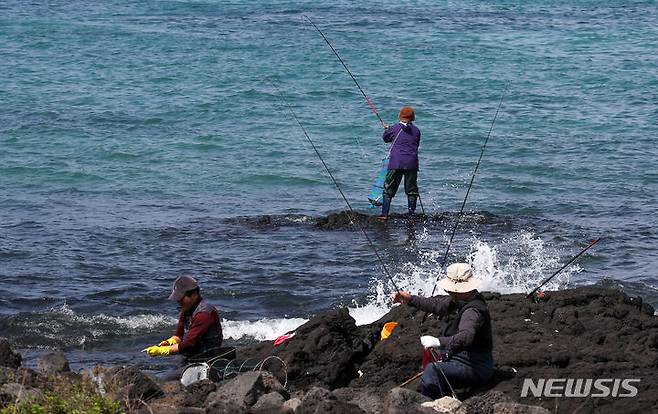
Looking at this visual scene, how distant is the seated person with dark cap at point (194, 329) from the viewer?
28.6 feet

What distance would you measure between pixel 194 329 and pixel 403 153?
726cm

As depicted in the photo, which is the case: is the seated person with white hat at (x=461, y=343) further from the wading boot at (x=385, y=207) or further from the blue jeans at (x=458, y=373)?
the wading boot at (x=385, y=207)

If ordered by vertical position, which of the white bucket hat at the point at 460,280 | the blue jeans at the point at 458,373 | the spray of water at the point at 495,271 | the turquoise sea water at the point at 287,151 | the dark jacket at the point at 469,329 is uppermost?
the white bucket hat at the point at 460,280

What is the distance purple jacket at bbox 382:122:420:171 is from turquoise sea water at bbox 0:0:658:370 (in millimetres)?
944

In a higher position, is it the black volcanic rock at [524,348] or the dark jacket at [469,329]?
the dark jacket at [469,329]

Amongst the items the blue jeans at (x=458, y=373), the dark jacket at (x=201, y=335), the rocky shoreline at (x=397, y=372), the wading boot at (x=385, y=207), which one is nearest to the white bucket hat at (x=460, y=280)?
the blue jeans at (x=458, y=373)

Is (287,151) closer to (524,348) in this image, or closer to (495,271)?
(495,271)

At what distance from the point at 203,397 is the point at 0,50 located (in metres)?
23.1

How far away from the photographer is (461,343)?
771 cm

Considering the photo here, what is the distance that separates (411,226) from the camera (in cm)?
1575

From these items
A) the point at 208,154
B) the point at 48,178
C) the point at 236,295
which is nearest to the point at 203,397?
the point at 236,295

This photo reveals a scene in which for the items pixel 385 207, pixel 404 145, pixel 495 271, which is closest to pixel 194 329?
pixel 495 271

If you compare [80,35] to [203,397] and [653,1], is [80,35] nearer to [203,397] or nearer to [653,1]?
[653,1]

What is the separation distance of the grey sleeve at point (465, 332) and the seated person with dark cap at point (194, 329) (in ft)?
6.47
